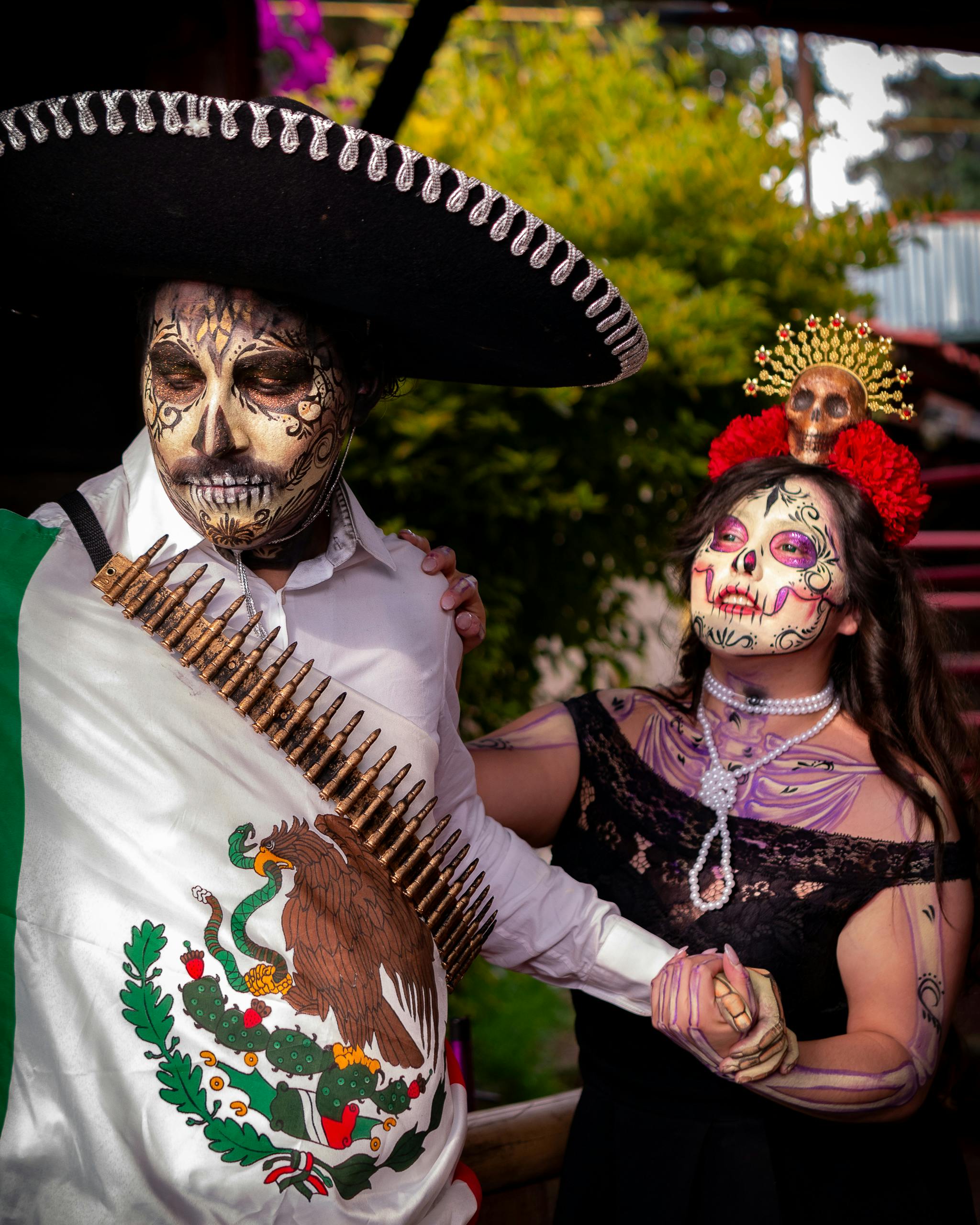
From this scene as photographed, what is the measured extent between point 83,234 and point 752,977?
1737 mm

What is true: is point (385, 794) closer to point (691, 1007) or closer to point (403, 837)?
point (403, 837)

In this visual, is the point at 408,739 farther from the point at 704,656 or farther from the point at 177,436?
the point at 704,656

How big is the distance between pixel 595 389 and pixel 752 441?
1849mm

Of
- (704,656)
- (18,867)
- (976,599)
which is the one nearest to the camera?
(18,867)

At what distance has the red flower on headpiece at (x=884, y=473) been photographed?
2.87 metres

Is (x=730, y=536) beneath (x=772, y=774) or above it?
above

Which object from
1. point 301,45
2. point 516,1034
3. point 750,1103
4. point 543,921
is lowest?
point 516,1034

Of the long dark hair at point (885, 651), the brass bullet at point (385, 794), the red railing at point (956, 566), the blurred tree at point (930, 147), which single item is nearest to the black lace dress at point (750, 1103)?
the long dark hair at point (885, 651)

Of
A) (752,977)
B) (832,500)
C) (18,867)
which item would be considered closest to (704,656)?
(832,500)

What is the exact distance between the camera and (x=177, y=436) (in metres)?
1.87

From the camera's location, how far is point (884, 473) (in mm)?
2859

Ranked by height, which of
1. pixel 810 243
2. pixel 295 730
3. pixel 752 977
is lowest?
pixel 752 977

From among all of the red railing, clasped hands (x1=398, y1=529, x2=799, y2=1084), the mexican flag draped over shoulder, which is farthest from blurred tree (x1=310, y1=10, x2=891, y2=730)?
the mexican flag draped over shoulder

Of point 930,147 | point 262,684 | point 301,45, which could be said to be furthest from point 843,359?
point 930,147
